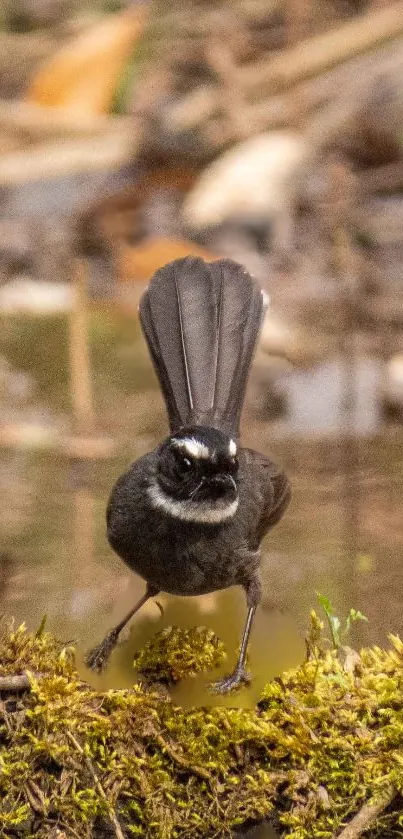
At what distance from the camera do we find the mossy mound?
3109mm

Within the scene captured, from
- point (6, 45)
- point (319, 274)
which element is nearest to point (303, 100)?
point (319, 274)

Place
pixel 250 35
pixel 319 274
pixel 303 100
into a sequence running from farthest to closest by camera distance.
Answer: pixel 250 35, pixel 303 100, pixel 319 274

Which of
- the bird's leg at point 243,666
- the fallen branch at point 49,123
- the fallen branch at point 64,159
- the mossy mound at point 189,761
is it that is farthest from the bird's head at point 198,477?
the fallen branch at point 49,123

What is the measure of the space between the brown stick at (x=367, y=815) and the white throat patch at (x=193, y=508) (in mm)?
1057

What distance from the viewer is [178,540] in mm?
3840

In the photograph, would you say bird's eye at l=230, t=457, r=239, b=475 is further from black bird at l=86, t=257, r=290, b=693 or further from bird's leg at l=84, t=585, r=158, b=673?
bird's leg at l=84, t=585, r=158, b=673

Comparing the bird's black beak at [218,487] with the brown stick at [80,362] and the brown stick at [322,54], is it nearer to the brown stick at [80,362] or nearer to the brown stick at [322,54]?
the brown stick at [80,362]

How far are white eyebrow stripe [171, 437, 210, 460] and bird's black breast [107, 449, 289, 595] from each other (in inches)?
8.5

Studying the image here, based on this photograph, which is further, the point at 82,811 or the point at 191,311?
the point at 191,311

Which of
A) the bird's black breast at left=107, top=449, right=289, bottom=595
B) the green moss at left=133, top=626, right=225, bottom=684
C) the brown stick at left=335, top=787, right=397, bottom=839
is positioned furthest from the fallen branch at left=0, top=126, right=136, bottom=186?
the brown stick at left=335, top=787, right=397, bottom=839

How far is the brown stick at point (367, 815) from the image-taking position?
3100mm

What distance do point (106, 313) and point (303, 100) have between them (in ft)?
9.45

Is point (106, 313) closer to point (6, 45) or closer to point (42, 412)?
point (42, 412)

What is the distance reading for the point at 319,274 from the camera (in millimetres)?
9094
